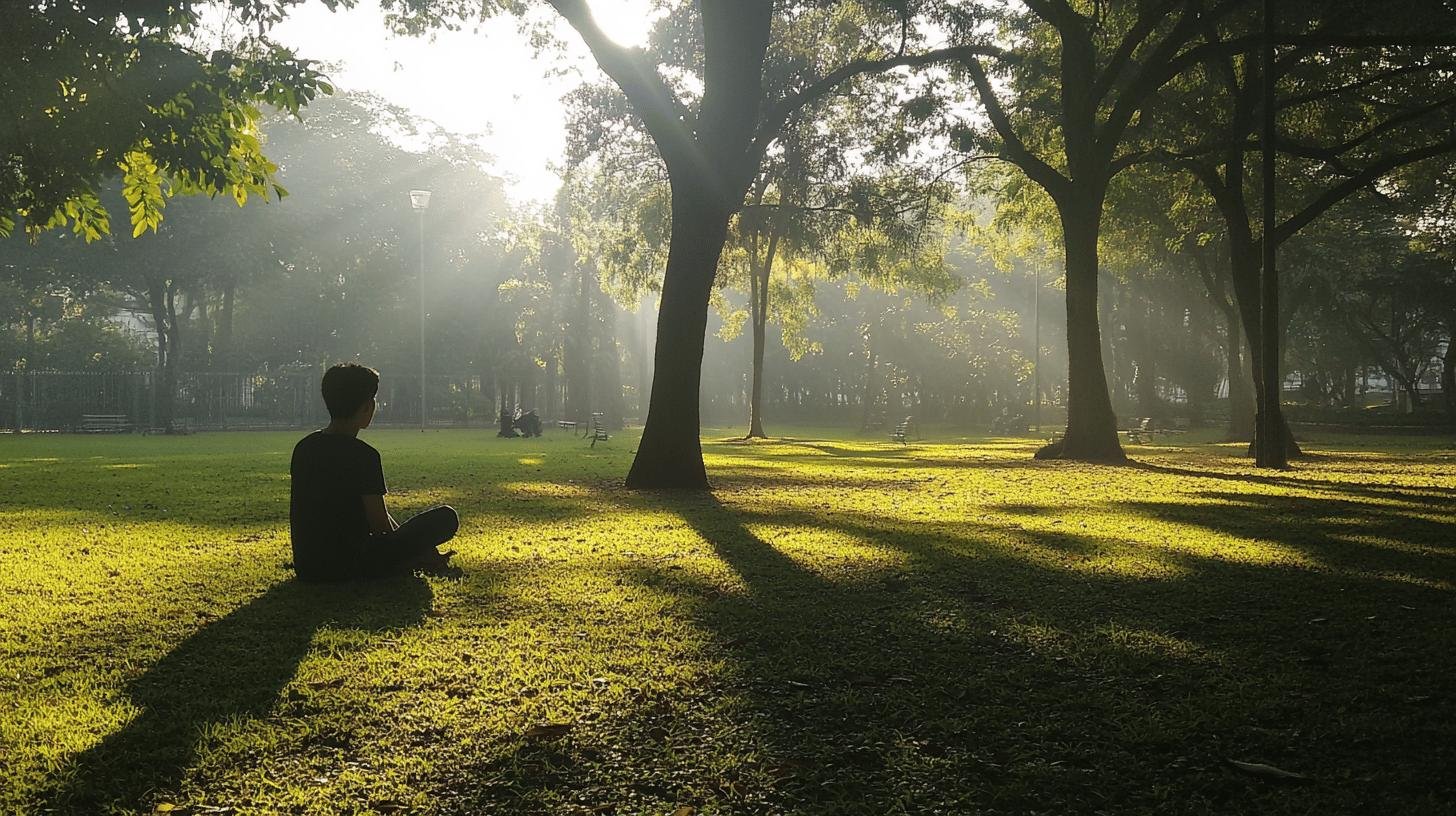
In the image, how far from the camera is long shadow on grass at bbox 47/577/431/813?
11.2 ft

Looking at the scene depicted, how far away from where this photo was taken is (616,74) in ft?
46.8

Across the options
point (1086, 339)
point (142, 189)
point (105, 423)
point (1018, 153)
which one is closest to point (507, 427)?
point (105, 423)

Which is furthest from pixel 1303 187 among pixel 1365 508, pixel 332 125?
pixel 332 125

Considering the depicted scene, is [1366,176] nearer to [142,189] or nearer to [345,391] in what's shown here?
[345,391]

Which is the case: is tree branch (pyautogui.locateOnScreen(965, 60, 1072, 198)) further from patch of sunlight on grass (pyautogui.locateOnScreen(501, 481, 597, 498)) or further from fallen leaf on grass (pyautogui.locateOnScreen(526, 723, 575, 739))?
fallen leaf on grass (pyautogui.locateOnScreen(526, 723, 575, 739))

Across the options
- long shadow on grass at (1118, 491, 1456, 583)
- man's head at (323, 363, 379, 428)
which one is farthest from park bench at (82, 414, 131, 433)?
long shadow on grass at (1118, 491, 1456, 583)

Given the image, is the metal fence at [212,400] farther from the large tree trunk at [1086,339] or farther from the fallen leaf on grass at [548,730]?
the fallen leaf on grass at [548,730]

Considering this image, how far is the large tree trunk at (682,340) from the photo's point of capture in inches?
571

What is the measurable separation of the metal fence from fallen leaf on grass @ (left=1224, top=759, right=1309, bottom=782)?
49153mm

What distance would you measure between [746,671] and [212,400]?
1958 inches

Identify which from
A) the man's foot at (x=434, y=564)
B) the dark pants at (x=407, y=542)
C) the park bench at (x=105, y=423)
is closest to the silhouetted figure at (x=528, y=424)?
the park bench at (x=105, y=423)

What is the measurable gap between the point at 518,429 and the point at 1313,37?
3157 centimetres

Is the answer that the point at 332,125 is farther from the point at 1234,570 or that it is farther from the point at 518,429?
the point at 1234,570

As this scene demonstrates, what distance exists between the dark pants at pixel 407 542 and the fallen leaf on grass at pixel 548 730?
3016 mm
